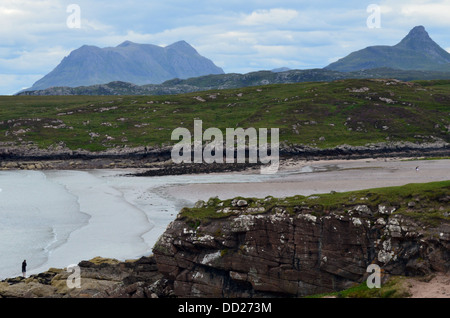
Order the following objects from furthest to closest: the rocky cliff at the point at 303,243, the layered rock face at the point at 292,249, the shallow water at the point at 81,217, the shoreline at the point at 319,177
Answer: the shoreline at the point at 319,177
the shallow water at the point at 81,217
the rocky cliff at the point at 303,243
the layered rock face at the point at 292,249

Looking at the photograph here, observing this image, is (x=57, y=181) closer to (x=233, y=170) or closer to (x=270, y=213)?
(x=233, y=170)

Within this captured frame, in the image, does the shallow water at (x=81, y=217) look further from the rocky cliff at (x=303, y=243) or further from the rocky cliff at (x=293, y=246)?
the rocky cliff at (x=303, y=243)

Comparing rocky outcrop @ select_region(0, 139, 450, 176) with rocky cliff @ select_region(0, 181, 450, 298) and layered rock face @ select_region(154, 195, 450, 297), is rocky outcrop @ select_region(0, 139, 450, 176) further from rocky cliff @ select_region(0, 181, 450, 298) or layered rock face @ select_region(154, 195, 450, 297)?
layered rock face @ select_region(154, 195, 450, 297)

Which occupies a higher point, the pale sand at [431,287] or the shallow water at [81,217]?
the pale sand at [431,287]

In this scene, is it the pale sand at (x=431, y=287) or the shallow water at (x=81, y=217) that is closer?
the pale sand at (x=431, y=287)

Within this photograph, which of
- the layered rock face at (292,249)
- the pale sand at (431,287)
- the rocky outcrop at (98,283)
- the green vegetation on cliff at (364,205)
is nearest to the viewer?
the pale sand at (431,287)

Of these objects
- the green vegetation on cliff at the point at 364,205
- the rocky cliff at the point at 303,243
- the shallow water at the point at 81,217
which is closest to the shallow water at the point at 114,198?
the shallow water at the point at 81,217

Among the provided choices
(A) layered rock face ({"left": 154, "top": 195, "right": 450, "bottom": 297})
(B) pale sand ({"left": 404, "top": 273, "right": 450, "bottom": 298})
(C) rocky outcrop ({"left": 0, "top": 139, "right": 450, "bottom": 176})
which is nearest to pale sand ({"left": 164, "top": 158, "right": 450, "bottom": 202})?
(C) rocky outcrop ({"left": 0, "top": 139, "right": 450, "bottom": 176})
